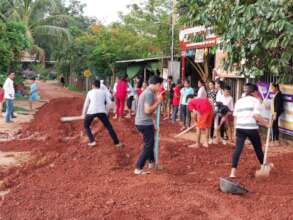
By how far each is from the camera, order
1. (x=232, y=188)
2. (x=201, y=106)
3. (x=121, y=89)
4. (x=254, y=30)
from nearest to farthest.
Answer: (x=254, y=30), (x=232, y=188), (x=201, y=106), (x=121, y=89)

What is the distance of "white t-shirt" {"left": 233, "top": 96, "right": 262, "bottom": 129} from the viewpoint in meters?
7.55

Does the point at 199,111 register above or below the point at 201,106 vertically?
below

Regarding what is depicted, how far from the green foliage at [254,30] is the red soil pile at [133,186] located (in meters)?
1.82

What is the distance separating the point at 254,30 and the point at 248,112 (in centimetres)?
195

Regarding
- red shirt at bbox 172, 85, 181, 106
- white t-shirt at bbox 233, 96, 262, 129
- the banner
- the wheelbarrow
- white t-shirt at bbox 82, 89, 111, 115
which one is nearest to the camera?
the wheelbarrow

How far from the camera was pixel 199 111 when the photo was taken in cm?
1078

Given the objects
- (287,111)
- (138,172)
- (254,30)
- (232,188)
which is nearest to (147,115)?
(138,172)

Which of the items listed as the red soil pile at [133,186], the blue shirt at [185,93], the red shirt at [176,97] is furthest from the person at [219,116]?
the red shirt at [176,97]

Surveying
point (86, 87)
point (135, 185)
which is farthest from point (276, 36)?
point (86, 87)

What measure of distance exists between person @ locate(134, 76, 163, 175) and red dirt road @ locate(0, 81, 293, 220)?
386 mm

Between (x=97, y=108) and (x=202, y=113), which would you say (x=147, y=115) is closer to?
(x=97, y=108)

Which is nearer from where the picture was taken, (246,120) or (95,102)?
(246,120)

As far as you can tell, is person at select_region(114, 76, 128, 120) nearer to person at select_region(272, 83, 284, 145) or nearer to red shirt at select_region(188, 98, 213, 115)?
red shirt at select_region(188, 98, 213, 115)

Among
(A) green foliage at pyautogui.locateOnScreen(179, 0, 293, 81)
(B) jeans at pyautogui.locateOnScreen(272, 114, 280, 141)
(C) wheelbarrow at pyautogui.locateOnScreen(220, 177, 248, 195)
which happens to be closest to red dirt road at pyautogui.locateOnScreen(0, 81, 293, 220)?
(C) wheelbarrow at pyautogui.locateOnScreen(220, 177, 248, 195)
